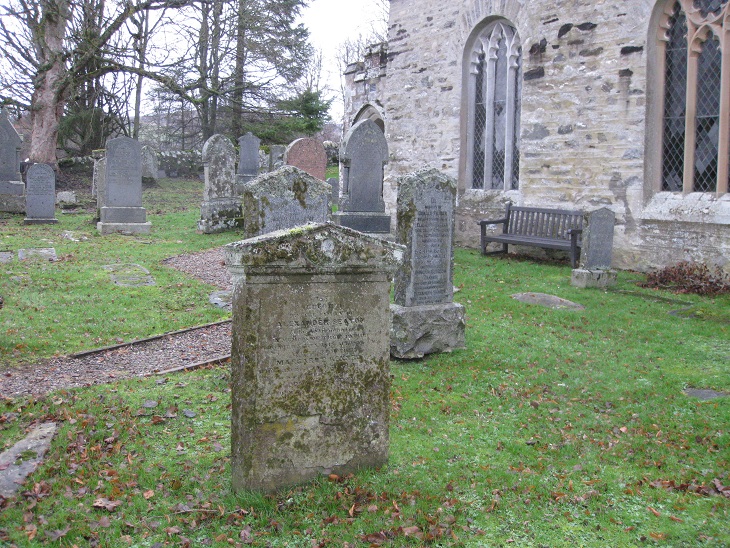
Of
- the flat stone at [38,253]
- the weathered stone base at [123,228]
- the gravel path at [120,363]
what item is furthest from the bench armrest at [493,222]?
the weathered stone base at [123,228]

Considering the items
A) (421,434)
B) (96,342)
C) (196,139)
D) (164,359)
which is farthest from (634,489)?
(196,139)

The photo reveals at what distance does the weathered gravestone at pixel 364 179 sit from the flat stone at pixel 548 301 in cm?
442

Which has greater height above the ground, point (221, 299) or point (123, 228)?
point (123, 228)

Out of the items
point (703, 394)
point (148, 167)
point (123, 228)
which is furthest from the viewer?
point (148, 167)

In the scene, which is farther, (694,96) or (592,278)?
(694,96)

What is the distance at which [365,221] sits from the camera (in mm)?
13953

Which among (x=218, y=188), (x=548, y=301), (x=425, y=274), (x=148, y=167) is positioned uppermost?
(x=148, y=167)

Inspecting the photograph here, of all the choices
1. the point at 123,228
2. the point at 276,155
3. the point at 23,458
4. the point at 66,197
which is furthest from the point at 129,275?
the point at 276,155

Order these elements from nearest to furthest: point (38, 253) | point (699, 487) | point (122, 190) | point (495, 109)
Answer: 1. point (699, 487)
2. point (38, 253)
3. point (495, 109)
4. point (122, 190)

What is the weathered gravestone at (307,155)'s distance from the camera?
19.4 meters

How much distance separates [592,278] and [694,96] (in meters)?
3.78

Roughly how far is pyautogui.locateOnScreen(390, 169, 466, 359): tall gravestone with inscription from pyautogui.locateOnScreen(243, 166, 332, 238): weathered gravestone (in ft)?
3.54

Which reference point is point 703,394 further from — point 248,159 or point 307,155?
point 248,159

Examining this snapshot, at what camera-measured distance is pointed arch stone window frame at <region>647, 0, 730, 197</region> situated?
1135 centimetres
